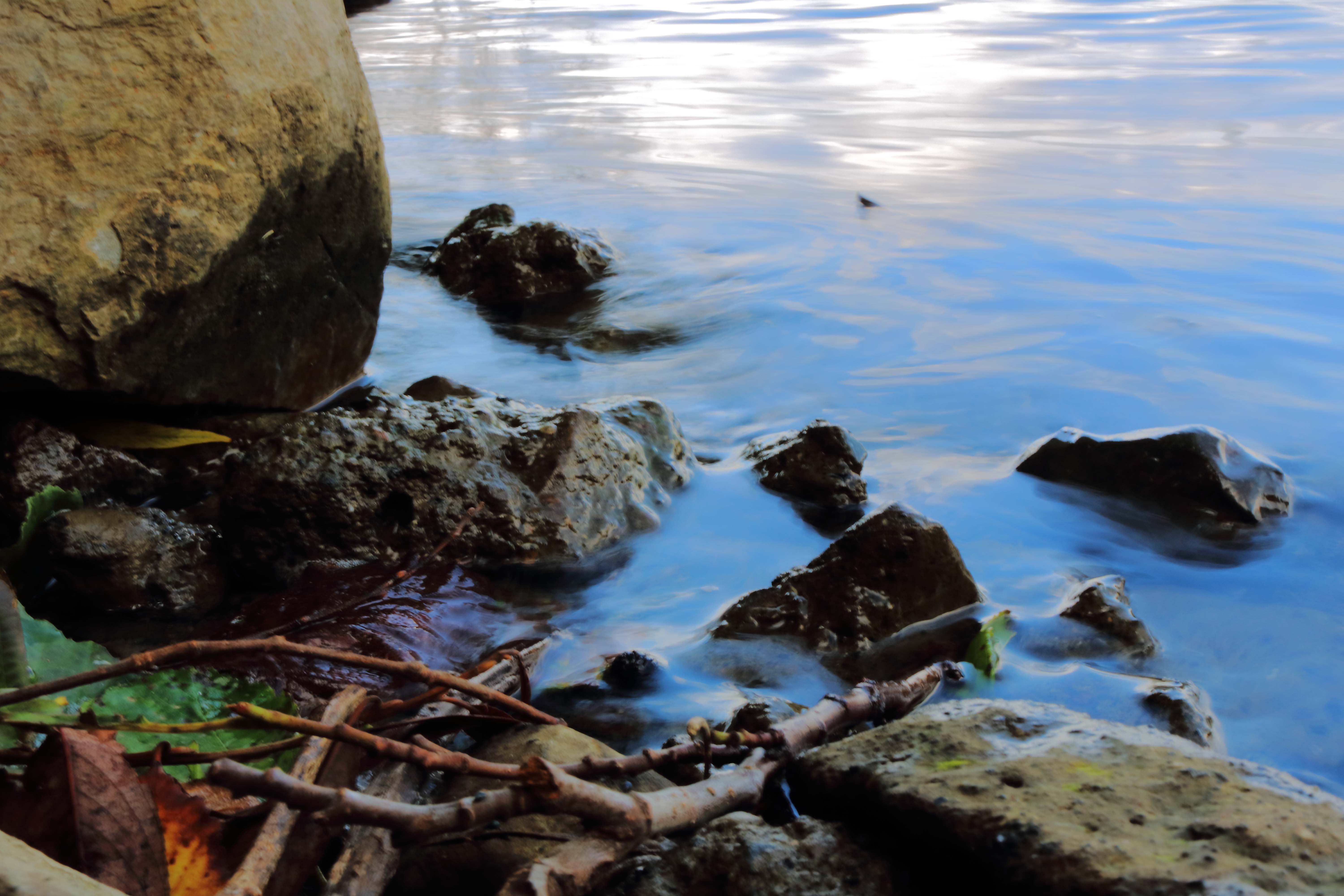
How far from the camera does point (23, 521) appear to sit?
2.92 m

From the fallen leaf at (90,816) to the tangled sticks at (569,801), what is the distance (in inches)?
10.0

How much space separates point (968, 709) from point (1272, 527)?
8.13 ft

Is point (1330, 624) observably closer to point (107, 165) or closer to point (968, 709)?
point (968, 709)

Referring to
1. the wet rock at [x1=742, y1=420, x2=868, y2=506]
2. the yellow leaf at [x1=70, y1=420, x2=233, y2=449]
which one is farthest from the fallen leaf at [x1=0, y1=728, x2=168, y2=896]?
the wet rock at [x1=742, y1=420, x2=868, y2=506]

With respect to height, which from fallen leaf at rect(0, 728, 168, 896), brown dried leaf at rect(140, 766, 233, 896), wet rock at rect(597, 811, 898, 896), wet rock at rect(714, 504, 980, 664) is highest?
fallen leaf at rect(0, 728, 168, 896)

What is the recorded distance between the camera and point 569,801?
52.2 inches

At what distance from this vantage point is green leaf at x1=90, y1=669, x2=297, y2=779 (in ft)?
5.54

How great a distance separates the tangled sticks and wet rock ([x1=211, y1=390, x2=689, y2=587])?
1.53m

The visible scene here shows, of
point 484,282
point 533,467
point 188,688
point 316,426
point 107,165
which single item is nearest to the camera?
point 188,688

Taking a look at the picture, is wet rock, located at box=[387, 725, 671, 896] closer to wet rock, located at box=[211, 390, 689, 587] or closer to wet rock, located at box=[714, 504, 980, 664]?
wet rock, located at box=[714, 504, 980, 664]

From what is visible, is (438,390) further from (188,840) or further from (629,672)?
(188,840)

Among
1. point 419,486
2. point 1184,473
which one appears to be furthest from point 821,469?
point 419,486

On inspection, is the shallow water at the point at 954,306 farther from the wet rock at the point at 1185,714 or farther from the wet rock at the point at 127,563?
the wet rock at the point at 127,563

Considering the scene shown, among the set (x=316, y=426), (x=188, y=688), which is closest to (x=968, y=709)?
(x=188, y=688)
